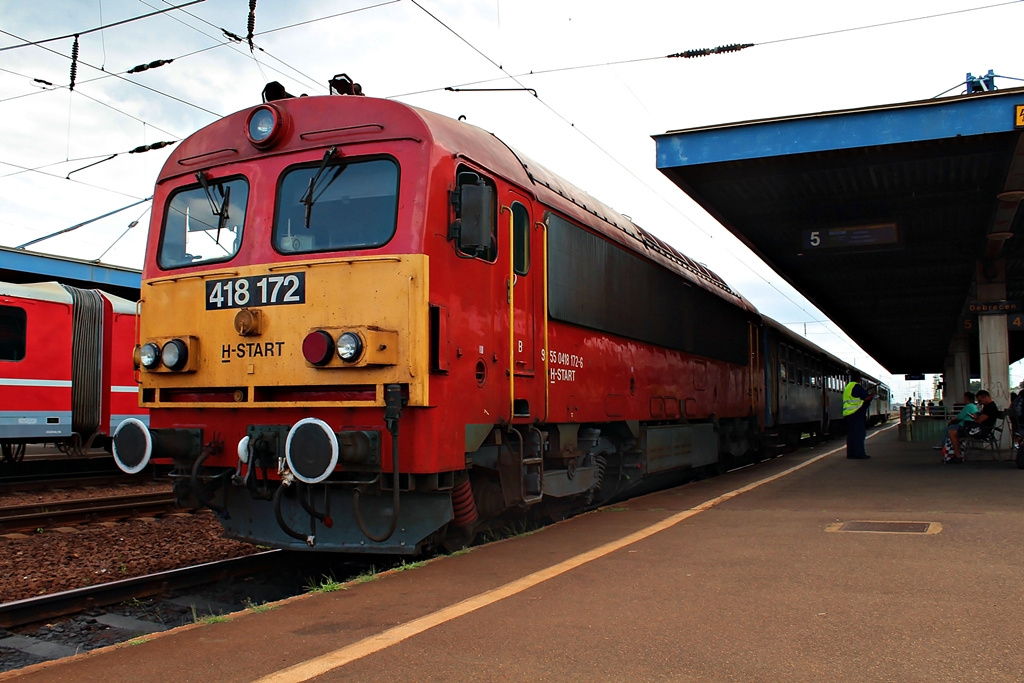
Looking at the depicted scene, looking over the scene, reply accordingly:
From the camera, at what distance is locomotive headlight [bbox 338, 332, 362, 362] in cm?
562

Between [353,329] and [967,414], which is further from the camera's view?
[967,414]

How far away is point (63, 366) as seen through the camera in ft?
49.4

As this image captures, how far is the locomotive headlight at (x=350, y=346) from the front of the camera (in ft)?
18.4

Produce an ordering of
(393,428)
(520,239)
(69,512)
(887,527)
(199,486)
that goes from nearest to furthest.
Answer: (393,428), (199,486), (887,527), (520,239), (69,512)

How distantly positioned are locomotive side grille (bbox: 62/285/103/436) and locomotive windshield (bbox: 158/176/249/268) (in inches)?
384

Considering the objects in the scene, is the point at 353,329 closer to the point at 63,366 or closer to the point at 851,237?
the point at 63,366

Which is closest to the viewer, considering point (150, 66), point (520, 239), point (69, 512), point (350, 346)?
point (350, 346)

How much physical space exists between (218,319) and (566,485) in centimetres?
340

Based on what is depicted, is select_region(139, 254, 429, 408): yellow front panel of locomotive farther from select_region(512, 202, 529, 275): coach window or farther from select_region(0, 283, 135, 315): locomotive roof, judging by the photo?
select_region(0, 283, 135, 315): locomotive roof

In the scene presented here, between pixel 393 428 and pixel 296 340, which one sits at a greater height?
pixel 296 340

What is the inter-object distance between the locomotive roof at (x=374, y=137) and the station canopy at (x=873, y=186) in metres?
4.69

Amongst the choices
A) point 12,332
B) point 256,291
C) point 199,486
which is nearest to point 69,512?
point 199,486

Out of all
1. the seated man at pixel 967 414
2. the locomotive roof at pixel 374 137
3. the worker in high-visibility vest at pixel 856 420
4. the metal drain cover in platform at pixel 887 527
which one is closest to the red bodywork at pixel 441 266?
the locomotive roof at pixel 374 137

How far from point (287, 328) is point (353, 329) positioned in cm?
60
